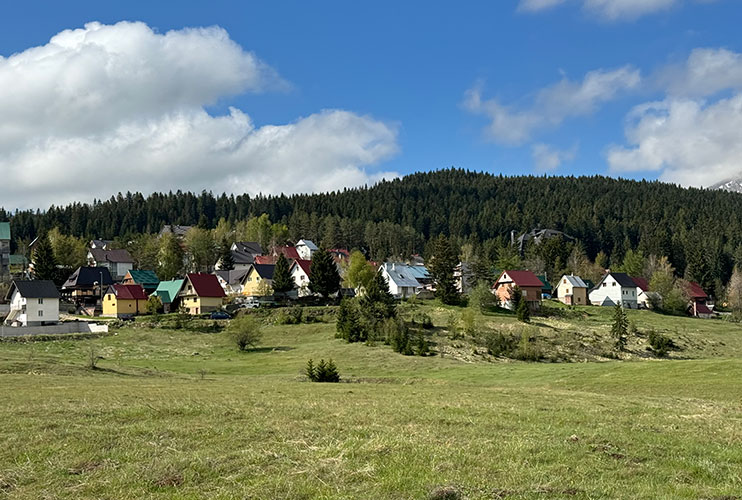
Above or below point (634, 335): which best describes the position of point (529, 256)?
above

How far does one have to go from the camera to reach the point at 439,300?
9700cm

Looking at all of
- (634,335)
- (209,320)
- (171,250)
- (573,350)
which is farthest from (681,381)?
(171,250)

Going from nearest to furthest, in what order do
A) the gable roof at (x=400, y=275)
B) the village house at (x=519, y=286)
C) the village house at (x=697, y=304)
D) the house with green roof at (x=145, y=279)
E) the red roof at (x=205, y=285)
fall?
1. the red roof at (x=205, y=285)
2. the village house at (x=519, y=286)
3. the house with green roof at (x=145, y=279)
4. the gable roof at (x=400, y=275)
5. the village house at (x=697, y=304)

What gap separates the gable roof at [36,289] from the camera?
75.1m

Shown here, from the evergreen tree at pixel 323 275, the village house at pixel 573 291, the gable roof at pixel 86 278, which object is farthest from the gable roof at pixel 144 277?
the village house at pixel 573 291

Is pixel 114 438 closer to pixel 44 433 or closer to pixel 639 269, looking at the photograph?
pixel 44 433

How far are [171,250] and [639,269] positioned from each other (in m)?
102

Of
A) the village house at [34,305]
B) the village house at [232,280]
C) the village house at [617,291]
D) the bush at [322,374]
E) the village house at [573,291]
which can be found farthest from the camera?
the village house at [573,291]

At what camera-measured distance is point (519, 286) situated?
100 metres

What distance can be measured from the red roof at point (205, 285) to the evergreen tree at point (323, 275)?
1375cm

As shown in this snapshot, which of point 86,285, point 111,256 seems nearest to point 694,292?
point 86,285

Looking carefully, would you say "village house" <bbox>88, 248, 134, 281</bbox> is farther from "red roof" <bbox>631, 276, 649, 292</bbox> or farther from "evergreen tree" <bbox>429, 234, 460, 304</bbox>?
"red roof" <bbox>631, 276, 649, 292</bbox>

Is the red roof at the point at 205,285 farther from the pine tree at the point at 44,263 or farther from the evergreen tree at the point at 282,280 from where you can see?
the pine tree at the point at 44,263

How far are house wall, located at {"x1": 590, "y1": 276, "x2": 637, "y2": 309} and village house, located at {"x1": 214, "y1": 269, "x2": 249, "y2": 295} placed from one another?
217ft
